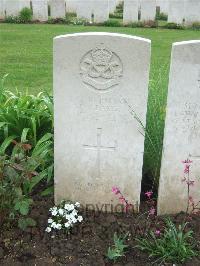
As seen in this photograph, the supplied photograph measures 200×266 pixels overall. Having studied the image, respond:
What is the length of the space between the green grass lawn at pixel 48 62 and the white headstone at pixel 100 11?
39.0 inches

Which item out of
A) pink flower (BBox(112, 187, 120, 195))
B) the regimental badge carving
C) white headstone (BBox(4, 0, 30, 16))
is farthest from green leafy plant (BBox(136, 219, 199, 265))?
white headstone (BBox(4, 0, 30, 16))

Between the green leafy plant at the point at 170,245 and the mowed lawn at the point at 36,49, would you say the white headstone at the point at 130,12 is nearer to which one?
the mowed lawn at the point at 36,49

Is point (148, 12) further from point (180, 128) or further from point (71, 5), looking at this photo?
point (180, 128)

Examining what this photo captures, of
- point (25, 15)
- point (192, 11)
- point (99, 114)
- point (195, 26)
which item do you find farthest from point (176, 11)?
point (99, 114)

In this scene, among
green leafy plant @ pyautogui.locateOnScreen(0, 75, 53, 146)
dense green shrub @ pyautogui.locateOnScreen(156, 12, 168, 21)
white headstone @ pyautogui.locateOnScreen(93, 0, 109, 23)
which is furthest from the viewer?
dense green shrub @ pyautogui.locateOnScreen(156, 12, 168, 21)

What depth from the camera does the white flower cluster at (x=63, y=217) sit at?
3.08 m

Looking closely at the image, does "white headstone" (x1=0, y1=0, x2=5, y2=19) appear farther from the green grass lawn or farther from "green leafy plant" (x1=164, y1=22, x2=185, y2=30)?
"green leafy plant" (x1=164, y1=22, x2=185, y2=30)

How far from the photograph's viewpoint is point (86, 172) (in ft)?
10.8

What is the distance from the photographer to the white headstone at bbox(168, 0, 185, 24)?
46.5 ft

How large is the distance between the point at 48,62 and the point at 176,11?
7.21 meters

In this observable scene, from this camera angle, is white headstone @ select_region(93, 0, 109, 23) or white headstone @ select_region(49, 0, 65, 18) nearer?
white headstone @ select_region(93, 0, 109, 23)

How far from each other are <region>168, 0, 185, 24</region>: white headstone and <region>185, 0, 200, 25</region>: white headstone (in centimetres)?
17

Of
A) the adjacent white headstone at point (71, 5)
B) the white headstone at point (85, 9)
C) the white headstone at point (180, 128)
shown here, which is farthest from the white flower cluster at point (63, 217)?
the adjacent white headstone at point (71, 5)

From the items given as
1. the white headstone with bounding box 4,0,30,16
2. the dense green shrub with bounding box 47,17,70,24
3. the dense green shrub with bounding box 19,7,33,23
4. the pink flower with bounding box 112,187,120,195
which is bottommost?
the pink flower with bounding box 112,187,120,195
